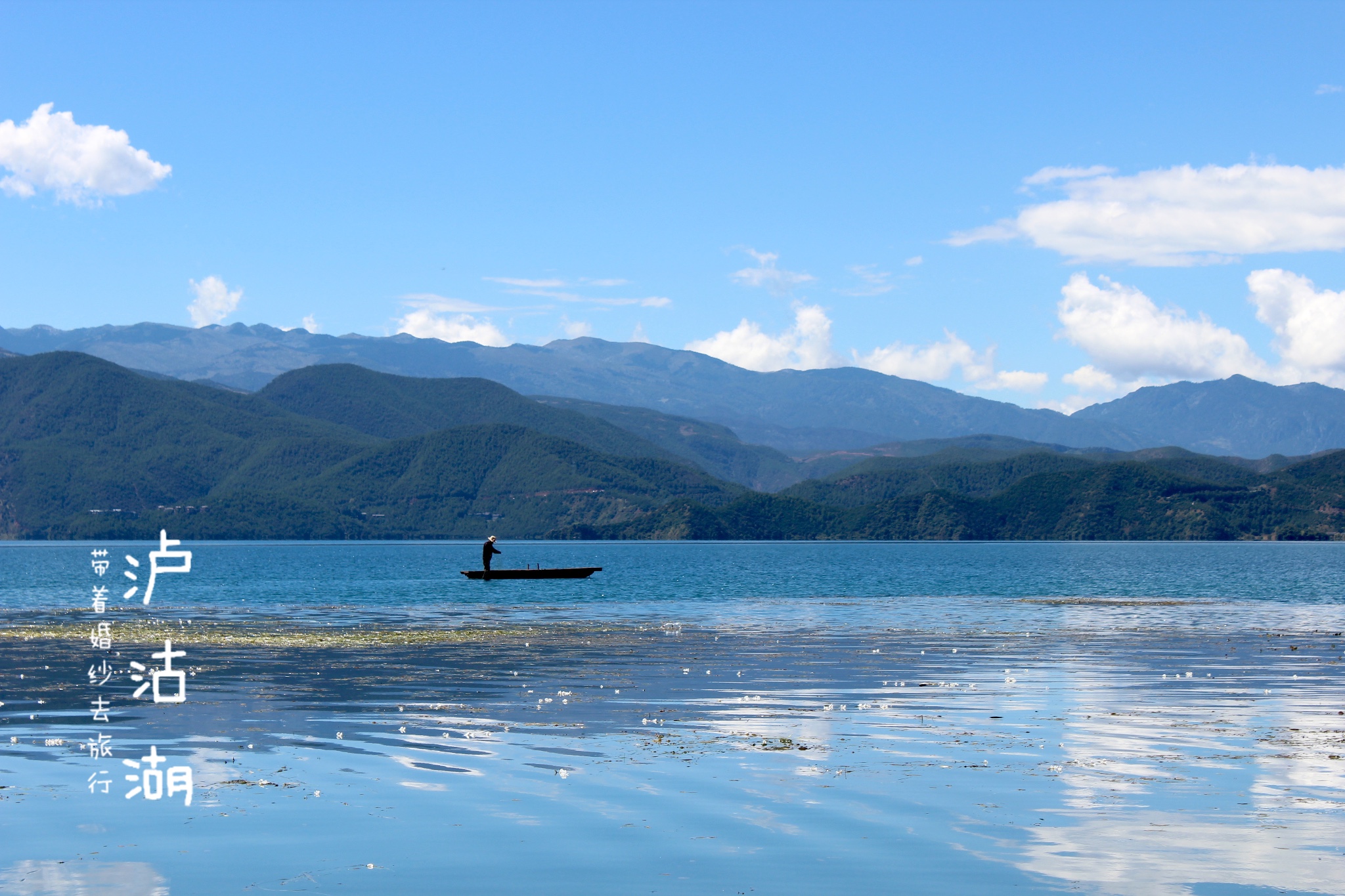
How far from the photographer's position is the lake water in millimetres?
20156

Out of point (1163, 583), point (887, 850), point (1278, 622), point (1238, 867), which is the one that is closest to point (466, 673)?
point (887, 850)

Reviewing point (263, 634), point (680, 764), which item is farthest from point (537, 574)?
point (680, 764)

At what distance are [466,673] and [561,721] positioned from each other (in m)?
14.1

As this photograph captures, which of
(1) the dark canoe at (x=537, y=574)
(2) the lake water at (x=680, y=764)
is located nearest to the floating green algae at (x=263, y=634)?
(2) the lake water at (x=680, y=764)

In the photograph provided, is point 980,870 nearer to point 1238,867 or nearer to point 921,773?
point 1238,867

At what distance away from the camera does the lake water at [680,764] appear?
2016cm

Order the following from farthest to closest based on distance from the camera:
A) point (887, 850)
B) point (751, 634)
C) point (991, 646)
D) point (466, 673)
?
point (751, 634) → point (991, 646) → point (466, 673) → point (887, 850)

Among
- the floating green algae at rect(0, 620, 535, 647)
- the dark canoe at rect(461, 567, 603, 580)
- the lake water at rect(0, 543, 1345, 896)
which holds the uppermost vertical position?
the dark canoe at rect(461, 567, 603, 580)

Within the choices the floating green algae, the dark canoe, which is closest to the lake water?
the floating green algae

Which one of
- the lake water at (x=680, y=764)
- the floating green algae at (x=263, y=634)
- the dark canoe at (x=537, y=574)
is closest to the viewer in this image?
the lake water at (x=680, y=764)

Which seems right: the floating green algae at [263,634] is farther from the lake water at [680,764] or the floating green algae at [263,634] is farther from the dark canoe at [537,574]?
the dark canoe at [537,574]

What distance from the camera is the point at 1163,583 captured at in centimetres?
14725

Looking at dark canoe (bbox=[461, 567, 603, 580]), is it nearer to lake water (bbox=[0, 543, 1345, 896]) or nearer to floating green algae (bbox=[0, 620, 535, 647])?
floating green algae (bbox=[0, 620, 535, 647])

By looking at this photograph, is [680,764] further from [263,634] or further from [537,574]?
[537,574]
